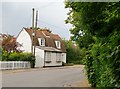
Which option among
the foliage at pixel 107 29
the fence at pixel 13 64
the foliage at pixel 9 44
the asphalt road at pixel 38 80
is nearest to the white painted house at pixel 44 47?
the foliage at pixel 9 44

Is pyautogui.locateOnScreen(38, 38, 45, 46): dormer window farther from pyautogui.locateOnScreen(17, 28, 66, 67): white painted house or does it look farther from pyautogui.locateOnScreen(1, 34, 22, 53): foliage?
pyautogui.locateOnScreen(1, 34, 22, 53): foliage

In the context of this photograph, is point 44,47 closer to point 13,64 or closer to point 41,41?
point 41,41

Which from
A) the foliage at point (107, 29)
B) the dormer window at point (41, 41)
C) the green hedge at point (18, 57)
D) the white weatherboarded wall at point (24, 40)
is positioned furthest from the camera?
the dormer window at point (41, 41)

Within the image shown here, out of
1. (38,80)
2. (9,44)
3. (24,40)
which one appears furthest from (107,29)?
(24,40)

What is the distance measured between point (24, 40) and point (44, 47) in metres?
3.62

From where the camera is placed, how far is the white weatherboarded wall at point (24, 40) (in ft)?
164

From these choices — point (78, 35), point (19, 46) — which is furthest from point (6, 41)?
point (78, 35)

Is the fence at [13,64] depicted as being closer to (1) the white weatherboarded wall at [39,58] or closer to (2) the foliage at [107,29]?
(1) the white weatherboarded wall at [39,58]

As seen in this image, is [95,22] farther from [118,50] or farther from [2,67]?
[2,67]

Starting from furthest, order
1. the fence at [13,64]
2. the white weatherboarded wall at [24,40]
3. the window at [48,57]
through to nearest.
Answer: the white weatherboarded wall at [24,40], the window at [48,57], the fence at [13,64]

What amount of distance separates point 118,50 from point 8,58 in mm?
36136

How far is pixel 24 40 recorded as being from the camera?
50594mm

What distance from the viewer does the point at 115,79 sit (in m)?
5.59

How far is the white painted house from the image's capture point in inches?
1877
